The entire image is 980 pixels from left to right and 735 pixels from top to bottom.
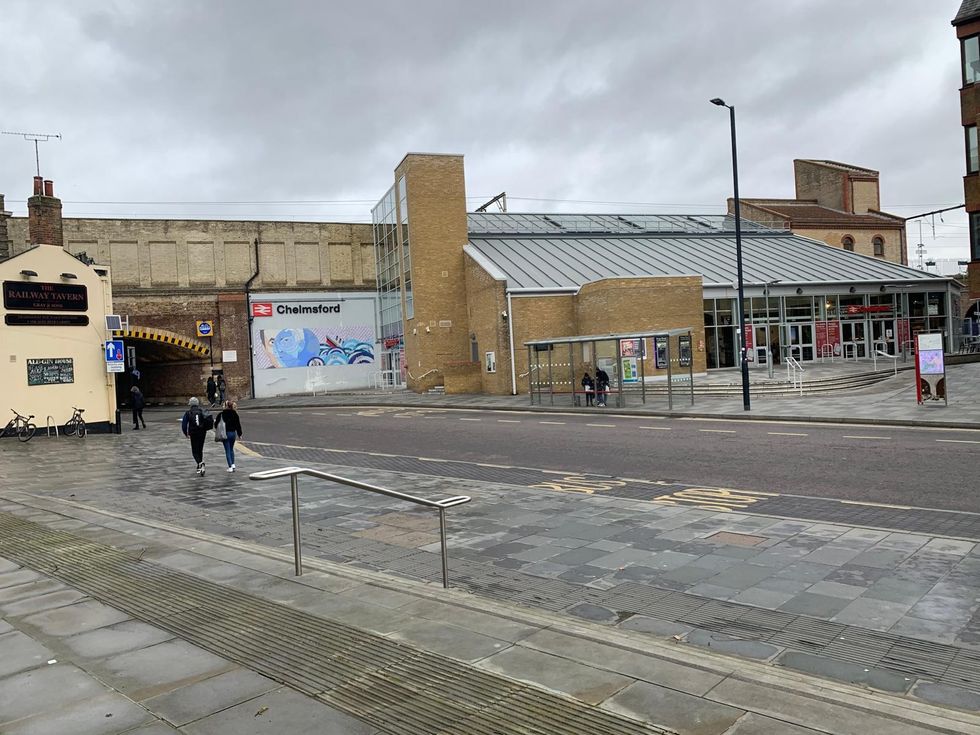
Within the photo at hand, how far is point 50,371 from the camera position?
24.6m

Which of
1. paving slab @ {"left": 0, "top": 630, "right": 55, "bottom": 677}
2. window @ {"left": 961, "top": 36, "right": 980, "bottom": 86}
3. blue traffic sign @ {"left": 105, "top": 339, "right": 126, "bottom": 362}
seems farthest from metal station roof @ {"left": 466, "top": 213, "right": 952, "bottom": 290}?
paving slab @ {"left": 0, "top": 630, "right": 55, "bottom": 677}

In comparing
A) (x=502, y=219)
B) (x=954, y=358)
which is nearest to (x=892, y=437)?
(x=954, y=358)

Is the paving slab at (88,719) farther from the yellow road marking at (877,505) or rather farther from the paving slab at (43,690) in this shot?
the yellow road marking at (877,505)

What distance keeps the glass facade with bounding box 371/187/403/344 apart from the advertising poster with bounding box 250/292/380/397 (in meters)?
1.42

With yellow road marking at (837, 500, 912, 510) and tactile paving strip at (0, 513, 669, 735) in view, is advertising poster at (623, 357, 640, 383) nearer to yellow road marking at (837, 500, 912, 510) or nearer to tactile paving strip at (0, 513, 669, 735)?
yellow road marking at (837, 500, 912, 510)

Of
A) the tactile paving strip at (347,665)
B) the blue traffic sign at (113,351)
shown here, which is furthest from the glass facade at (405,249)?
the tactile paving strip at (347,665)

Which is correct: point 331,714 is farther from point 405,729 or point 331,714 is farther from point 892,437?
point 892,437

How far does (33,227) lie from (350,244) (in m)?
23.1

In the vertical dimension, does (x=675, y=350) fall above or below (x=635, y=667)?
above

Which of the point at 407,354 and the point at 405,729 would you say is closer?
the point at 405,729

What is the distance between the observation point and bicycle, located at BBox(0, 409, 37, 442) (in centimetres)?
2288

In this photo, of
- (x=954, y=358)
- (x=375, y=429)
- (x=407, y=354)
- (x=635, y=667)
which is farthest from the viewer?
(x=407, y=354)

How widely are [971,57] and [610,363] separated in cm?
1995

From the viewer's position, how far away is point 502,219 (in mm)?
47312
